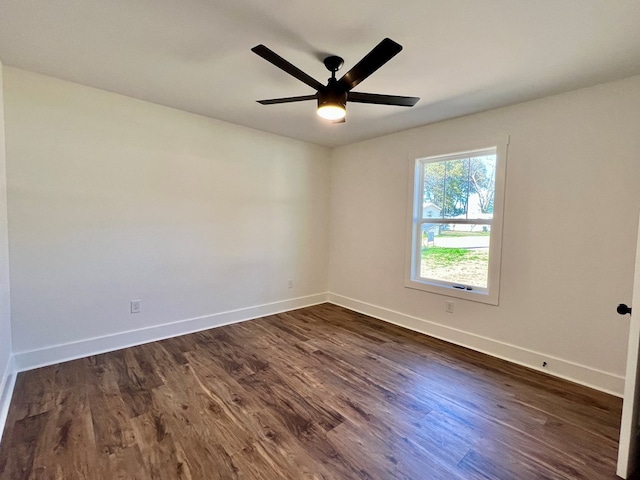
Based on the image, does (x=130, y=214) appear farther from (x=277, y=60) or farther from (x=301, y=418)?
(x=301, y=418)

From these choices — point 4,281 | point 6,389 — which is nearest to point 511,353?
point 6,389

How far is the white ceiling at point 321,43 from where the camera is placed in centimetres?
158

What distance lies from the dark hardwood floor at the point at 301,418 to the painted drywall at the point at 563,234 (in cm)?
29

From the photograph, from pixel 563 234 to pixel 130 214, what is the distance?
3991mm

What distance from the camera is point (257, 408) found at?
202 centimetres

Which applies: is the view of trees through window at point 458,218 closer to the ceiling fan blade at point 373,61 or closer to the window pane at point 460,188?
the window pane at point 460,188

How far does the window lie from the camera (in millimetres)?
2910

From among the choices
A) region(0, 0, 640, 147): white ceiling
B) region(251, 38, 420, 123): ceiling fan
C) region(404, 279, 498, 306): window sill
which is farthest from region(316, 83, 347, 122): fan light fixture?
region(404, 279, 498, 306): window sill

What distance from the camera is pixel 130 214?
2.89 meters

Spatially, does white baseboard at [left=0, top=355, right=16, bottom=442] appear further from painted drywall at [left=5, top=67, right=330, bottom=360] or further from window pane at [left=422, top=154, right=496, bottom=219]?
window pane at [left=422, top=154, right=496, bottom=219]

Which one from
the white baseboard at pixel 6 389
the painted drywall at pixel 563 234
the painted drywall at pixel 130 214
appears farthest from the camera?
the painted drywall at pixel 130 214

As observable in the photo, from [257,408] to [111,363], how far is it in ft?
5.02

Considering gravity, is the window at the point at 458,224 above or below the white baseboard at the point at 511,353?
above

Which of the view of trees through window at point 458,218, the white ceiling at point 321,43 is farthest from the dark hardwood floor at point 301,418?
the white ceiling at point 321,43
